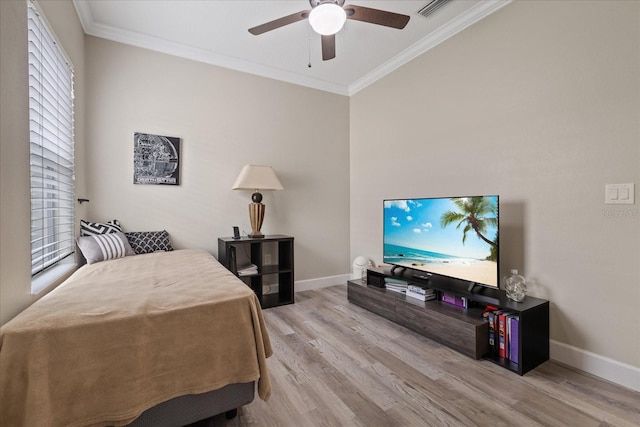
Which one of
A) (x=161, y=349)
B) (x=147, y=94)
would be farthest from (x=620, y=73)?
(x=147, y=94)

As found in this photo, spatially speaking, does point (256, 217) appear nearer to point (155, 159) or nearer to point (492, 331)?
point (155, 159)

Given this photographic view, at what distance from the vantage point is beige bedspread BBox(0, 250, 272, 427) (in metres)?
0.98

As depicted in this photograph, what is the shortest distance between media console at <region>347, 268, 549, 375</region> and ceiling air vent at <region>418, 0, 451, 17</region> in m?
2.31

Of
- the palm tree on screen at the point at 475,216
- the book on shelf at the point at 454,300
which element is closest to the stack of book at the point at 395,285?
the book on shelf at the point at 454,300

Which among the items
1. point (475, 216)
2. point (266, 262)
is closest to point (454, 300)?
point (475, 216)

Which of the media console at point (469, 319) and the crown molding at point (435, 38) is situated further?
the crown molding at point (435, 38)

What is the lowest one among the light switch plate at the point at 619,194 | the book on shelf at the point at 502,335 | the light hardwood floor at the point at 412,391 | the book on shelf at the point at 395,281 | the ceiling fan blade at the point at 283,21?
the light hardwood floor at the point at 412,391

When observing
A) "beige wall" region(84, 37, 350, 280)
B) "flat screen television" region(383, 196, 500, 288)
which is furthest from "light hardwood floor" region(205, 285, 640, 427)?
"beige wall" region(84, 37, 350, 280)

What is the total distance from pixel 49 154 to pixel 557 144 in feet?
11.0

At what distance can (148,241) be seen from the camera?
2.79m

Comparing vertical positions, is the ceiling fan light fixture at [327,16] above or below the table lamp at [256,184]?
above

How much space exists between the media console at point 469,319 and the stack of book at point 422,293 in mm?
36

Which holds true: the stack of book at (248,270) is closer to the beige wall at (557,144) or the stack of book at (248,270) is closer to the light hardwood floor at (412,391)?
the light hardwood floor at (412,391)

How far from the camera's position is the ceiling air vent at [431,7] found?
94.7 inches
